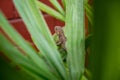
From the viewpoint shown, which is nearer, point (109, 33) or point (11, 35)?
point (109, 33)

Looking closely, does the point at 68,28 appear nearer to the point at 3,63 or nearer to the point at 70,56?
the point at 70,56

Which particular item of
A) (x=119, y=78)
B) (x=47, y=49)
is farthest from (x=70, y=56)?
(x=119, y=78)

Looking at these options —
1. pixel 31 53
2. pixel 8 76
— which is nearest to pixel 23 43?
pixel 31 53

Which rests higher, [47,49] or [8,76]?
[8,76]
